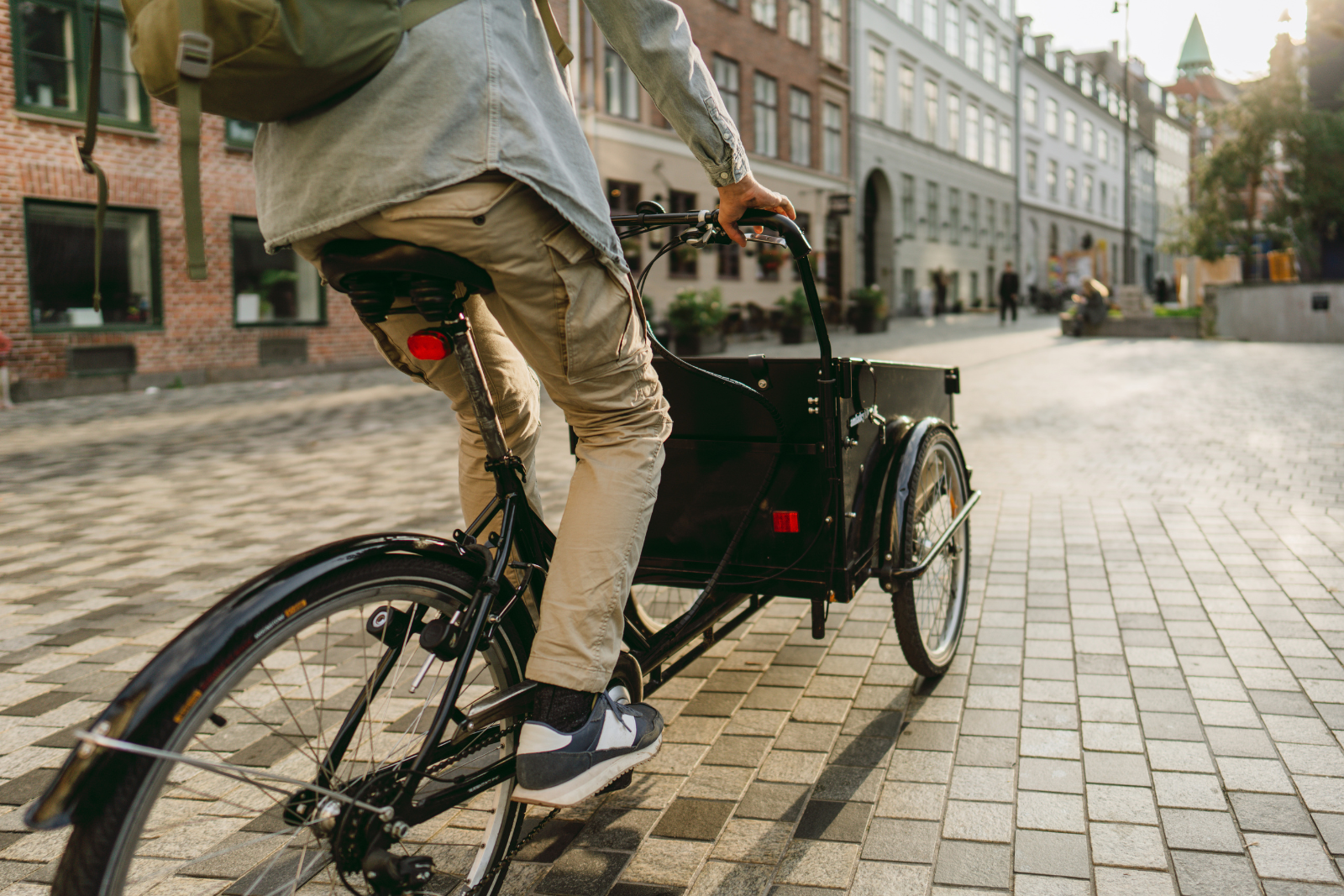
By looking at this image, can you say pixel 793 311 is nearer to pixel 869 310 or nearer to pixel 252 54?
pixel 869 310

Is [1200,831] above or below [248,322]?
below

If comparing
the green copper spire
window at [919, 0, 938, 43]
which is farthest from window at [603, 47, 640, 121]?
the green copper spire

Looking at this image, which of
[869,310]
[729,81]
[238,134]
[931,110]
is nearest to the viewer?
[238,134]

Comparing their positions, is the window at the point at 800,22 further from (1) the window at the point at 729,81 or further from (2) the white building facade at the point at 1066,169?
(2) the white building facade at the point at 1066,169

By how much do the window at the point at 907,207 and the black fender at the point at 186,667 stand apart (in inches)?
1587

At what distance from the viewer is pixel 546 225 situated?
6.07 feet

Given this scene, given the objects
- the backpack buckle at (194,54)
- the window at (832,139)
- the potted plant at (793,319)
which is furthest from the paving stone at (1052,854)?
the window at (832,139)

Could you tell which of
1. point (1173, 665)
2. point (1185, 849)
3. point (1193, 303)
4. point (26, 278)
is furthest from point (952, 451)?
point (1193, 303)

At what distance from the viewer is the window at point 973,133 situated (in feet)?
156

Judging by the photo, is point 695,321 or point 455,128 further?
point 695,321

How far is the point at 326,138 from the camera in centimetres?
176

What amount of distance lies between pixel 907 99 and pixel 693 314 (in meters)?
25.6

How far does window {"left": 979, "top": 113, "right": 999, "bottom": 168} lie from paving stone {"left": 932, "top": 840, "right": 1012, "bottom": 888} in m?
50.9

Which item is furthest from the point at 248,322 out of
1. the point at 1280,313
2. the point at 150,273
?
the point at 1280,313
